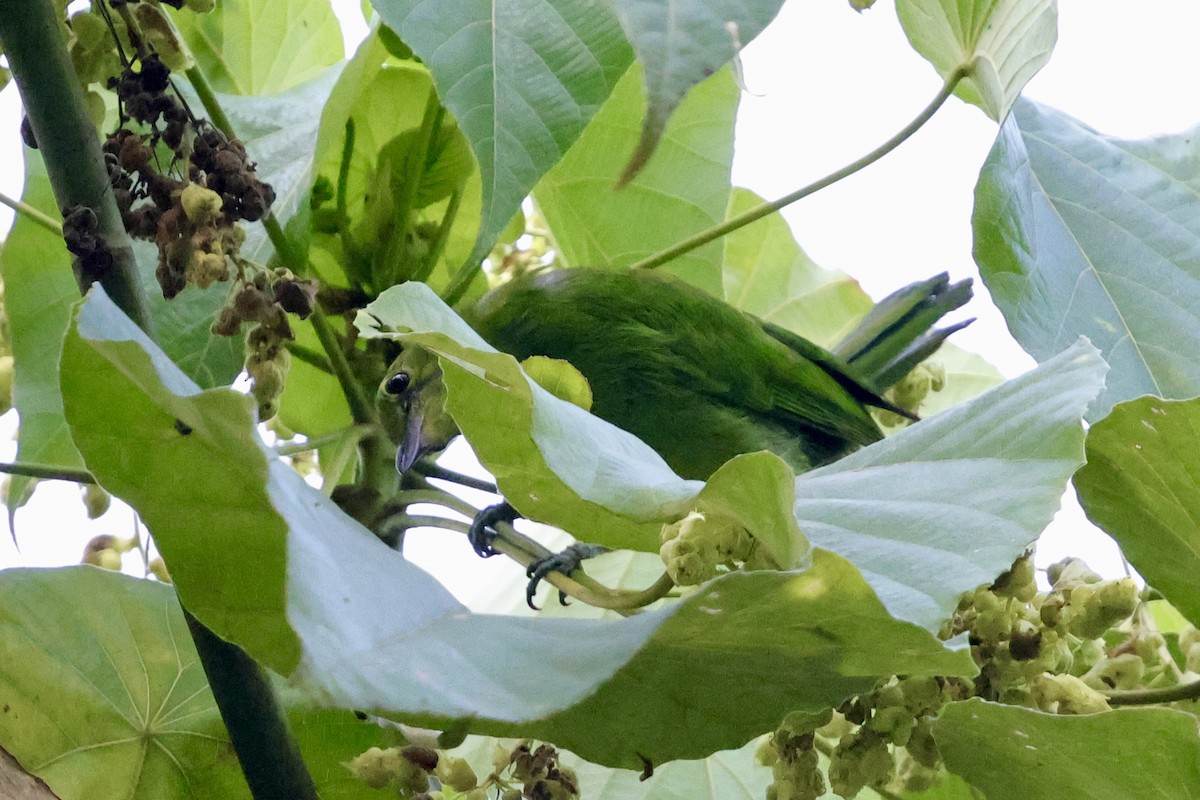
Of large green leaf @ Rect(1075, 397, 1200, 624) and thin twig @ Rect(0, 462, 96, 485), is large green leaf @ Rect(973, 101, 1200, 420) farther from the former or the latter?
thin twig @ Rect(0, 462, 96, 485)

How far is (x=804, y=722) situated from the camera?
0.53 meters

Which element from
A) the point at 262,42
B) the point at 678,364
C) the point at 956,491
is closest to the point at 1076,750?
the point at 956,491

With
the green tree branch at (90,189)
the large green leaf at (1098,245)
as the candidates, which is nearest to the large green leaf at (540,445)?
the green tree branch at (90,189)

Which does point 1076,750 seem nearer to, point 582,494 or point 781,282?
point 582,494

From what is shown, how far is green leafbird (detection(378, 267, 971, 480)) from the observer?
1.47m

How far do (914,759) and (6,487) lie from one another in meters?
0.66

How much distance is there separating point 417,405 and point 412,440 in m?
0.19

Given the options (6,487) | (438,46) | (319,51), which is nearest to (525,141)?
(438,46)

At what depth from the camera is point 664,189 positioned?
45.5 inches

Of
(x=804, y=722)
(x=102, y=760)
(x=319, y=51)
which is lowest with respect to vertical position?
(x=102, y=760)

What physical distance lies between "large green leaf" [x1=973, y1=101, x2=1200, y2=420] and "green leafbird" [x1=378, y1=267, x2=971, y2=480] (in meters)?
0.50

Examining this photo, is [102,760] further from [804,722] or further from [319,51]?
[319,51]

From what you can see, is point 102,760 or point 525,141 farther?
point 102,760

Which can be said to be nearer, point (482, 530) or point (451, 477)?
point (482, 530)
